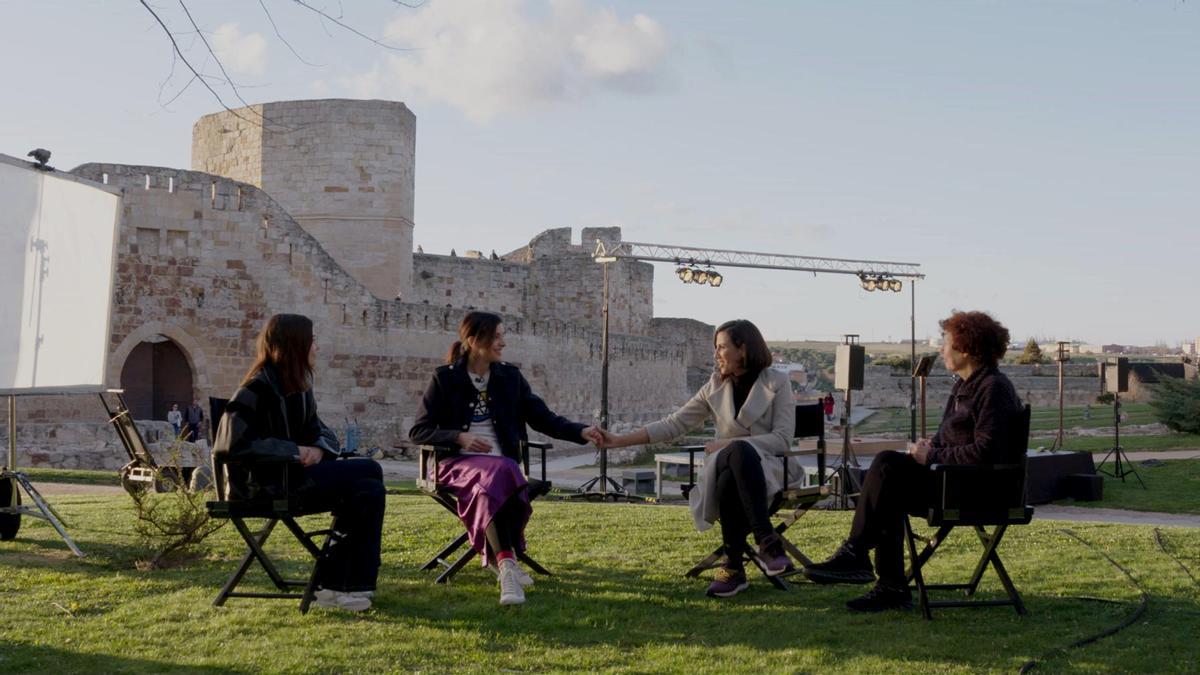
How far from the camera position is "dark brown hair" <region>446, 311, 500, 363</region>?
5.59 m

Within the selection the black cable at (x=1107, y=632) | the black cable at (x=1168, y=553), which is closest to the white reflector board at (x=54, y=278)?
the black cable at (x=1107, y=632)

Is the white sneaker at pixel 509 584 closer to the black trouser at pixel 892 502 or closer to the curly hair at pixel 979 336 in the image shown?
the black trouser at pixel 892 502

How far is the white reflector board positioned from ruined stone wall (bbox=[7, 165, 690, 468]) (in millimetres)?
13938

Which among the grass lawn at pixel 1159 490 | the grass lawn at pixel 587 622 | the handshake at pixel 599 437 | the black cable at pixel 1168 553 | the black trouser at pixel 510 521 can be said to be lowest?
the grass lawn at pixel 1159 490

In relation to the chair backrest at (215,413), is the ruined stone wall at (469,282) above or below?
above

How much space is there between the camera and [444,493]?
548cm

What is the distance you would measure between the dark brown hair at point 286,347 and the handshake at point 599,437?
1.45m

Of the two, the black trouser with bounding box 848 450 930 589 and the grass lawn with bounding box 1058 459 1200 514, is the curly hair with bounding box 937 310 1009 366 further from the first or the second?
the grass lawn with bounding box 1058 459 1200 514

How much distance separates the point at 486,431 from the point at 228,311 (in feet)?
61.9

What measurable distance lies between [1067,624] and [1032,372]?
2002 inches

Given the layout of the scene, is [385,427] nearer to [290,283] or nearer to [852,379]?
[290,283]

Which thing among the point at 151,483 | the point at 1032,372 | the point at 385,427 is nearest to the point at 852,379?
the point at 151,483

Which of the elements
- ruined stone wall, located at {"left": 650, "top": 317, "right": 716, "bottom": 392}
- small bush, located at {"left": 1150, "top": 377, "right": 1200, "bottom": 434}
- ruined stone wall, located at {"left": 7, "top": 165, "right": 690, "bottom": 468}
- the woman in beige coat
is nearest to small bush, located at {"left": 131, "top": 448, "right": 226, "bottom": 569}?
the woman in beige coat

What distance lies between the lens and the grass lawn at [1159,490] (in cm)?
1332
